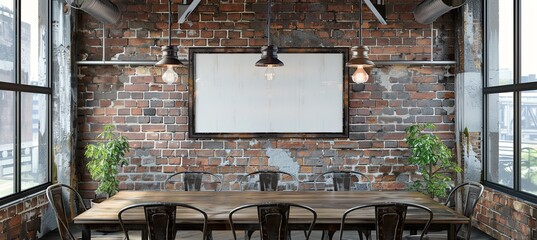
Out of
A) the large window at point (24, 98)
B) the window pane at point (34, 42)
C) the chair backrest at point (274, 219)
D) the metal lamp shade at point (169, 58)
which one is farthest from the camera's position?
the window pane at point (34, 42)

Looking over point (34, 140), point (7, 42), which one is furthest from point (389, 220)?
point (34, 140)

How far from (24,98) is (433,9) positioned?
4053 mm

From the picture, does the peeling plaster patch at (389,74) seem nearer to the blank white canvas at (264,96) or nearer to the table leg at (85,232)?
the blank white canvas at (264,96)

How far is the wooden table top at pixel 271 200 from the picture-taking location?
354cm

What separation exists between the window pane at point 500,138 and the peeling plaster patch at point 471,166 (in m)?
0.11

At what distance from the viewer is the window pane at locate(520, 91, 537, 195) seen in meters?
4.79

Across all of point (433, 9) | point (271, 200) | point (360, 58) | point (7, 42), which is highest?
point (433, 9)

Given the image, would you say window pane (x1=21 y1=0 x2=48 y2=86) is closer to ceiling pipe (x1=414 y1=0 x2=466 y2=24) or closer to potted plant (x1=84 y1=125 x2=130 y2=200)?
potted plant (x1=84 y1=125 x2=130 y2=200)

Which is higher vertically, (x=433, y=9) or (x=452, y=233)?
(x=433, y=9)

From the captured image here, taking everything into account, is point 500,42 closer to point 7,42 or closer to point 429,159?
point 429,159

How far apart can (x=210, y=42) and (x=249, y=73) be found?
0.57 metres

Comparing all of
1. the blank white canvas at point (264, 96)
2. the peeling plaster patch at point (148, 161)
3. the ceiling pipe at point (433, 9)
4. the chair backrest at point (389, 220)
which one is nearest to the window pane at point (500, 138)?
the ceiling pipe at point (433, 9)

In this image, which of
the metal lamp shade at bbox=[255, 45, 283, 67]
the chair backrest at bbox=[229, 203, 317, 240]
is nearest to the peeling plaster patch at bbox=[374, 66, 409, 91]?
the metal lamp shade at bbox=[255, 45, 283, 67]

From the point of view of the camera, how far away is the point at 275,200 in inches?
168
